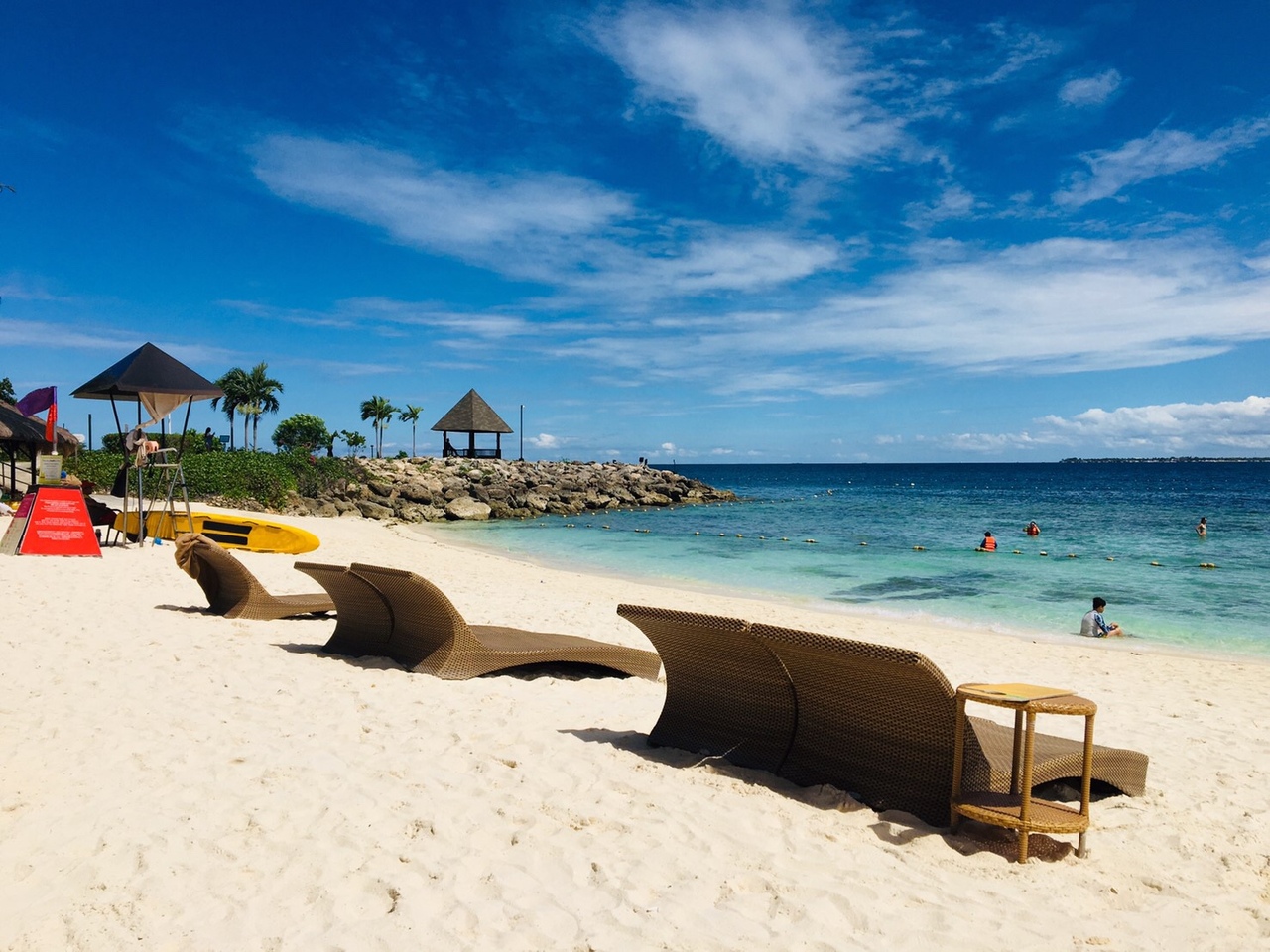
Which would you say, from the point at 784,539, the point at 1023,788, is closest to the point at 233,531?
the point at 1023,788

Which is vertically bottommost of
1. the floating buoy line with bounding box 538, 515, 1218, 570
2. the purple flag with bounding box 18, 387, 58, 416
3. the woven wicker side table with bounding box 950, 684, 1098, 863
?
the floating buoy line with bounding box 538, 515, 1218, 570

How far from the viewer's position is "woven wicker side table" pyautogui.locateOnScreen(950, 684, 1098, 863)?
317cm

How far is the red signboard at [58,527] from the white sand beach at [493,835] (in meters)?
6.56

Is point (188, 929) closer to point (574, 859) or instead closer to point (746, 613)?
point (574, 859)

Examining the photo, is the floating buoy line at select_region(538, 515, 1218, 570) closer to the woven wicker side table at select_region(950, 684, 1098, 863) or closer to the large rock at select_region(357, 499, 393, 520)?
the large rock at select_region(357, 499, 393, 520)

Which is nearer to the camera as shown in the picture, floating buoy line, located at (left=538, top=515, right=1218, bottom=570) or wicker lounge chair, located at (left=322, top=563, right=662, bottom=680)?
wicker lounge chair, located at (left=322, top=563, right=662, bottom=680)

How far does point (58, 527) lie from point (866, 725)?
12.0m

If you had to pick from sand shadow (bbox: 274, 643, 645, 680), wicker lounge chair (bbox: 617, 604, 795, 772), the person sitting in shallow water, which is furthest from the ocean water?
wicker lounge chair (bbox: 617, 604, 795, 772)

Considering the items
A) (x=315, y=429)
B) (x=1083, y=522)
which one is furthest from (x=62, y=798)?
(x=315, y=429)

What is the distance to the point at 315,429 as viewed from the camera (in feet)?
245

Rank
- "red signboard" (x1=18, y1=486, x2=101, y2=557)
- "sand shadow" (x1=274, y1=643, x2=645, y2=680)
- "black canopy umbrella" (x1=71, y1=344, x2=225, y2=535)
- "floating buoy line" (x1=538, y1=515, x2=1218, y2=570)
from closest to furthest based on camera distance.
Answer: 1. "sand shadow" (x1=274, y1=643, x2=645, y2=680)
2. "red signboard" (x1=18, y1=486, x2=101, y2=557)
3. "black canopy umbrella" (x1=71, y1=344, x2=225, y2=535)
4. "floating buoy line" (x1=538, y1=515, x2=1218, y2=570)

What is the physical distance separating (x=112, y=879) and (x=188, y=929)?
472 millimetres

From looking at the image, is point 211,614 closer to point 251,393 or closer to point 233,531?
point 233,531

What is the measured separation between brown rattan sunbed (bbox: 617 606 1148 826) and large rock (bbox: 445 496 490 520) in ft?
100
